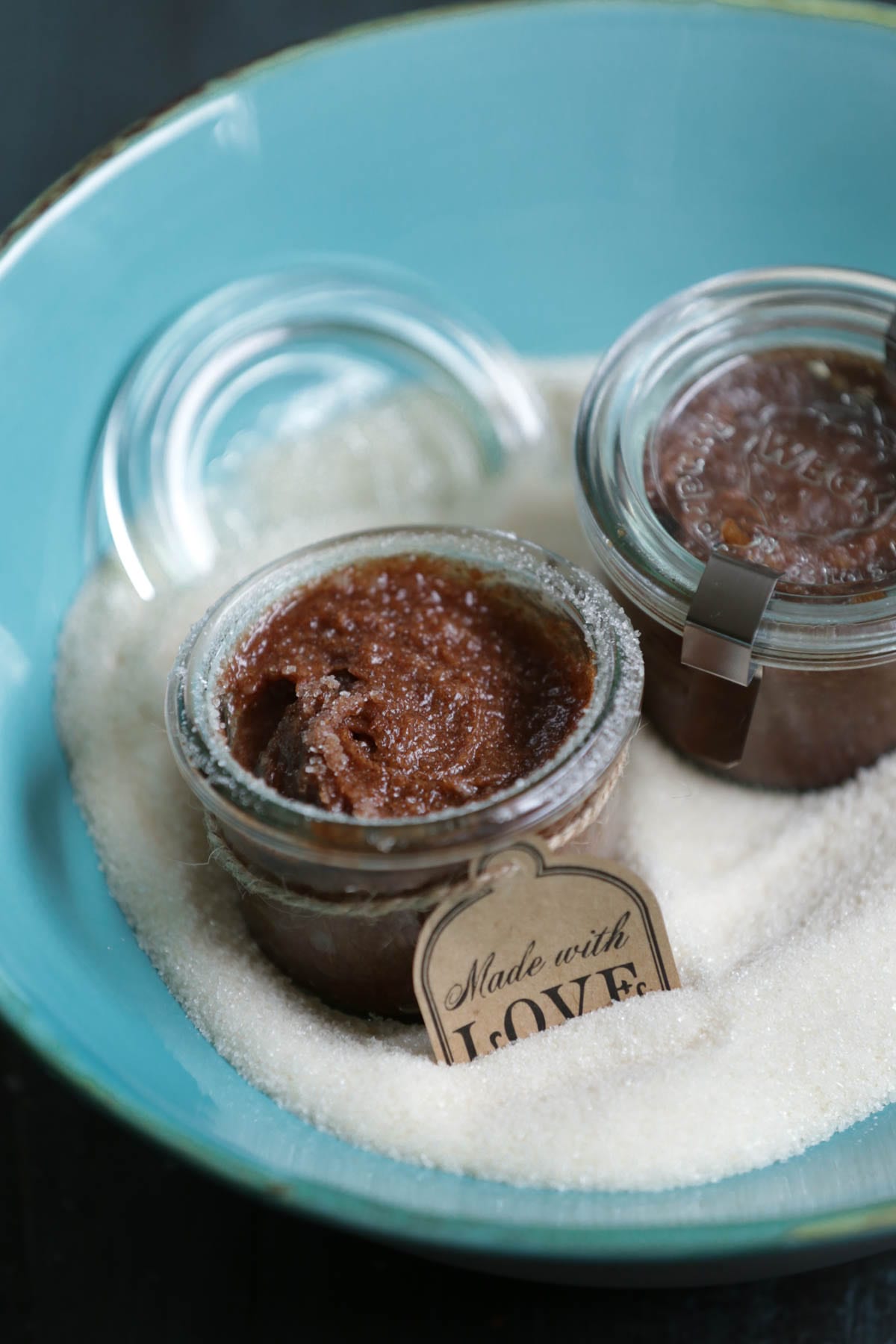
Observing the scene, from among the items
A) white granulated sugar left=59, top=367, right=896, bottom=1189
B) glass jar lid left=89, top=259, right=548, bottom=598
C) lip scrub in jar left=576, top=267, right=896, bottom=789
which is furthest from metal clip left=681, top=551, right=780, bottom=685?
glass jar lid left=89, top=259, right=548, bottom=598

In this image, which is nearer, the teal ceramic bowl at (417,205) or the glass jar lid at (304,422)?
the teal ceramic bowl at (417,205)

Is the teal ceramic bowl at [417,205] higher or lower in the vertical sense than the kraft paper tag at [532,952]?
higher

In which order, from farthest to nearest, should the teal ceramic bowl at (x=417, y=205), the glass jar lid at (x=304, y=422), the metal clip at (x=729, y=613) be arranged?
the glass jar lid at (x=304, y=422), the teal ceramic bowl at (x=417, y=205), the metal clip at (x=729, y=613)

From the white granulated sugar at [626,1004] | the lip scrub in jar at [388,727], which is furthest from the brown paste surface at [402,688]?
the white granulated sugar at [626,1004]

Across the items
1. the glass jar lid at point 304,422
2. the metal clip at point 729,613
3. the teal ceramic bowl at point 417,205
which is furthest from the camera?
the glass jar lid at point 304,422

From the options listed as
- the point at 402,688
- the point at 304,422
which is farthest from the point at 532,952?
the point at 304,422

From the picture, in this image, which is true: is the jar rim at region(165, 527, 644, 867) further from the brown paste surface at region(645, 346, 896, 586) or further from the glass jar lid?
the glass jar lid

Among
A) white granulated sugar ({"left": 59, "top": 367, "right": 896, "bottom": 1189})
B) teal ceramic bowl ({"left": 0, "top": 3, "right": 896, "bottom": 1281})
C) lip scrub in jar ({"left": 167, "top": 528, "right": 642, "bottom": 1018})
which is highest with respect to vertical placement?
teal ceramic bowl ({"left": 0, "top": 3, "right": 896, "bottom": 1281})

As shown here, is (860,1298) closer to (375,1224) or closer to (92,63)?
(375,1224)

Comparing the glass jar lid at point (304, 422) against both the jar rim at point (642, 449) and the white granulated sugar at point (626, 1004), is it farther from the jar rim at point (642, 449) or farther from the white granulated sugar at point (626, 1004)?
the jar rim at point (642, 449)
